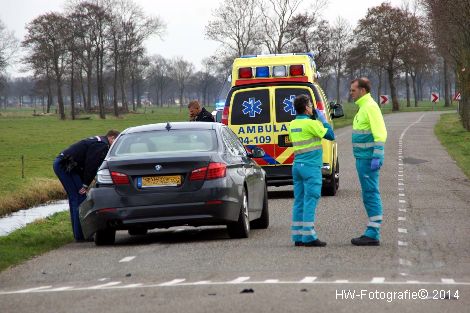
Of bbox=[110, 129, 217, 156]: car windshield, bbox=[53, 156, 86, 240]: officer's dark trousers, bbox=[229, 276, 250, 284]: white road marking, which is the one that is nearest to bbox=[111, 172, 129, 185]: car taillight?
bbox=[110, 129, 217, 156]: car windshield

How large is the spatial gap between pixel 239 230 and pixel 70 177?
8.09ft

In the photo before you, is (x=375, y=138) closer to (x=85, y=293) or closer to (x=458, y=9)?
(x=85, y=293)

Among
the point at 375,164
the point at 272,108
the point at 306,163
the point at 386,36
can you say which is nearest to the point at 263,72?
the point at 272,108

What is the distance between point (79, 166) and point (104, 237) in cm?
144

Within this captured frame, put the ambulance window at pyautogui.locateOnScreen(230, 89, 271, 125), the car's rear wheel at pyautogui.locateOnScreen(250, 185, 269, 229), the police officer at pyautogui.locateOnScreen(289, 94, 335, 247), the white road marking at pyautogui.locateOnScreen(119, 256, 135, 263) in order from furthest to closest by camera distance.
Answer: the ambulance window at pyautogui.locateOnScreen(230, 89, 271, 125) → the car's rear wheel at pyautogui.locateOnScreen(250, 185, 269, 229) → the police officer at pyautogui.locateOnScreen(289, 94, 335, 247) → the white road marking at pyautogui.locateOnScreen(119, 256, 135, 263)

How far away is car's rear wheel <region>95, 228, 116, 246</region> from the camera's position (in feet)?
42.4

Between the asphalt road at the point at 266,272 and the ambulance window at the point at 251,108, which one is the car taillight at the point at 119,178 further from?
the ambulance window at the point at 251,108

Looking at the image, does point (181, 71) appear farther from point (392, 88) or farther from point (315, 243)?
point (315, 243)

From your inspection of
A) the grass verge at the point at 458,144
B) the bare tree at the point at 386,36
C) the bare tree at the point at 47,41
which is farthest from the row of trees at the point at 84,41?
the grass verge at the point at 458,144

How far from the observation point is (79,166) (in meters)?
14.1

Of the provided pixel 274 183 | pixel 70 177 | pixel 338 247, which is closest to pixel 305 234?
pixel 338 247

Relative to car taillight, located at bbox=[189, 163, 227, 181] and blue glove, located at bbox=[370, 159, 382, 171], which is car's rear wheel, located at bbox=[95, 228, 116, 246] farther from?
blue glove, located at bbox=[370, 159, 382, 171]

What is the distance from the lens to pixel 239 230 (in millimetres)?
12961

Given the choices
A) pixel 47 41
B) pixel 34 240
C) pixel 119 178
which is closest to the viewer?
pixel 119 178
